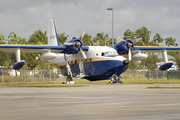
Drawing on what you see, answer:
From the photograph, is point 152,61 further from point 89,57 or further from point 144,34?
point 89,57

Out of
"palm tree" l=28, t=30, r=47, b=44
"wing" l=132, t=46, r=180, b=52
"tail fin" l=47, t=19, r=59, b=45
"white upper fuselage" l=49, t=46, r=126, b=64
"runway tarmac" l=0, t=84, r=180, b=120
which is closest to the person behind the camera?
"runway tarmac" l=0, t=84, r=180, b=120

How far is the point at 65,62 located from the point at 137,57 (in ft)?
31.6

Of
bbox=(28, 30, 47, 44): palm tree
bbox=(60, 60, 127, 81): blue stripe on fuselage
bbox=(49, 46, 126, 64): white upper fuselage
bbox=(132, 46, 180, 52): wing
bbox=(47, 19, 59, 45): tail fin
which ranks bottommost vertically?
bbox=(60, 60, 127, 81): blue stripe on fuselage

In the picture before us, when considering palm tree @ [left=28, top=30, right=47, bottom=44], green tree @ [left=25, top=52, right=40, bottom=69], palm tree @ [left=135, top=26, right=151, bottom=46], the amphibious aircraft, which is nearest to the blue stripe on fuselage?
the amphibious aircraft

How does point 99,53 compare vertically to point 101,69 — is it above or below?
above

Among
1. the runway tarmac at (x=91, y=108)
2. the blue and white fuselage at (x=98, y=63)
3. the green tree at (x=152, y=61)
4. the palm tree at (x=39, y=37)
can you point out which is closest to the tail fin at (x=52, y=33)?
the blue and white fuselage at (x=98, y=63)

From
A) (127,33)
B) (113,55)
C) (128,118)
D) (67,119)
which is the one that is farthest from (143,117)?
(127,33)

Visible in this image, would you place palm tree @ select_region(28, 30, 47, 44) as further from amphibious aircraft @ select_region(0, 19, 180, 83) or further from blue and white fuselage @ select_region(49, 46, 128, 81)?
A: blue and white fuselage @ select_region(49, 46, 128, 81)

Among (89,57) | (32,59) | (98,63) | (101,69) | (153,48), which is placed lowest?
(101,69)

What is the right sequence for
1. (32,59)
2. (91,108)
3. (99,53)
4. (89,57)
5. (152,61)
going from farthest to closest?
(152,61) → (32,59) → (89,57) → (99,53) → (91,108)

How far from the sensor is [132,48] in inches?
1604

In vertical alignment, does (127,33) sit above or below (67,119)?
above

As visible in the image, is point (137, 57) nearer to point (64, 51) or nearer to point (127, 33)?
point (64, 51)

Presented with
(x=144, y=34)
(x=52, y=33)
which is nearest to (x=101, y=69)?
(x=52, y=33)
